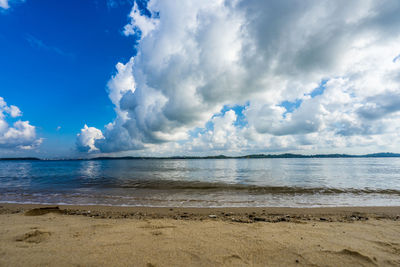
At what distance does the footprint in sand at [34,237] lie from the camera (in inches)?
213

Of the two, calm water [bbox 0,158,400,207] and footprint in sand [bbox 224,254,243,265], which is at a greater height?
footprint in sand [bbox 224,254,243,265]

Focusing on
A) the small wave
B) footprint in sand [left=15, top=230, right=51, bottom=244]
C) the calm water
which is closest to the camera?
footprint in sand [left=15, top=230, right=51, bottom=244]

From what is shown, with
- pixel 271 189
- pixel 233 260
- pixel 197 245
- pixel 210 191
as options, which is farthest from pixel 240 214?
pixel 271 189

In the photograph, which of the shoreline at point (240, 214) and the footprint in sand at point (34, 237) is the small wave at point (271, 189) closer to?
the shoreline at point (240, 214)

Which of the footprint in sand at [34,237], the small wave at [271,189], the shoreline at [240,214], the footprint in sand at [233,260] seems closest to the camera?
the footprint in sand at [233,260]

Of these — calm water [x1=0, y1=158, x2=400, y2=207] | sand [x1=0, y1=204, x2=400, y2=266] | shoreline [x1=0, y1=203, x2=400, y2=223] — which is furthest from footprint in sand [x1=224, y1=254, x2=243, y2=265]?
calm water [x1=0, y1=158, x2=400, y2=207]

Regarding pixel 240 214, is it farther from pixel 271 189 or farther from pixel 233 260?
pixel 271 189

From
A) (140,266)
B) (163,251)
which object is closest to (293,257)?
(163,251)

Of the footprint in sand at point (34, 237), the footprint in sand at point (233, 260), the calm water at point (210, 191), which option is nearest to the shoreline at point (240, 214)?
the calm water at point (210, 191)

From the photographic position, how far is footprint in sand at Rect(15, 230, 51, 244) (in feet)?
17.7

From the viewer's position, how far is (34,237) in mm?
5637

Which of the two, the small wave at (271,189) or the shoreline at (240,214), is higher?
the shoreline at (240,214)

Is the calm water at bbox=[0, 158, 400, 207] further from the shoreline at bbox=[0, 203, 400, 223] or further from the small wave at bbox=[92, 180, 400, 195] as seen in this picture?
the shoreline at bbox=[0, 203, 400, 223]

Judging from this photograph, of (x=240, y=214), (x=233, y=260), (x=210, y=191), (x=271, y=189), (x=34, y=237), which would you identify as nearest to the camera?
(x=233, y=260)
